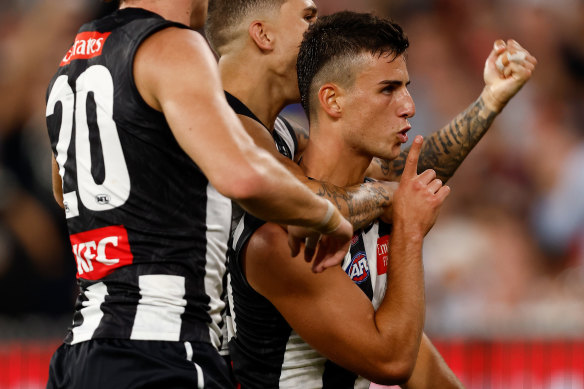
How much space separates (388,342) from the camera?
10.1ft

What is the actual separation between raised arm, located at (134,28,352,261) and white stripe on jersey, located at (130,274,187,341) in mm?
423

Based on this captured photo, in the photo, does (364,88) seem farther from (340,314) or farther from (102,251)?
(102,251)

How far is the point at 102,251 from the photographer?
2.77 meters

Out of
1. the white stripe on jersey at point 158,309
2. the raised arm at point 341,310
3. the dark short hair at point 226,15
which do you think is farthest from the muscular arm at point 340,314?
the dark short hair at point 226,15

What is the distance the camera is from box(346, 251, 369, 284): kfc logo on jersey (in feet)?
10.9

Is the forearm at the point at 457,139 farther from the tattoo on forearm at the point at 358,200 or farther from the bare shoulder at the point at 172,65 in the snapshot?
the bare shoulder at the point at 172,65

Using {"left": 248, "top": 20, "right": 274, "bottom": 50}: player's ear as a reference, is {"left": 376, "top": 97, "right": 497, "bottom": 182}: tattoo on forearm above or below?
below

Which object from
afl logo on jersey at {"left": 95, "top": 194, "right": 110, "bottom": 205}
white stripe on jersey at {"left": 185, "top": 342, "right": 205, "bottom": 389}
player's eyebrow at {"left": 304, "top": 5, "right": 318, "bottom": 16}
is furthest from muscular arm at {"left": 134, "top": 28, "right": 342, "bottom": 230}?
player's eyebrow at {"left": 304, "top": 5, "right": 318, "bottom": 16}

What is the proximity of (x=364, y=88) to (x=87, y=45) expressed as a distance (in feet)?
3.97

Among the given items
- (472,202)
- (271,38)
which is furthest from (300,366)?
(472,202)

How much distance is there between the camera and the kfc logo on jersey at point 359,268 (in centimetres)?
332

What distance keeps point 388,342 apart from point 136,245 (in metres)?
0.99

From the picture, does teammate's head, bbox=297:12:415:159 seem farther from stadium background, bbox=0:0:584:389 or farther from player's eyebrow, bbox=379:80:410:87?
stadium background, bbox=0:0:584:389

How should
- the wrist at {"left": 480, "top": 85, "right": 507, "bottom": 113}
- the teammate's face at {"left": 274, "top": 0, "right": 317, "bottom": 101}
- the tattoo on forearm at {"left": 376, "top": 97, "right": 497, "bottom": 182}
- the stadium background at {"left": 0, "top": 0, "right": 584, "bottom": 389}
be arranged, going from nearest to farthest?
the wrist at {"left": 480, "top": 85, "right": 507, "bottom": 113}, the tattoo on forearm at {"left": 376, "top": 97, "right": 497, "bottom": 182}, the teammate's face at {"left": 274, "top": 0, "right": 317, "bottom": 101}, the stadium background at {"left": 0, "top": 0, "right": 584, "bottom": 389}
